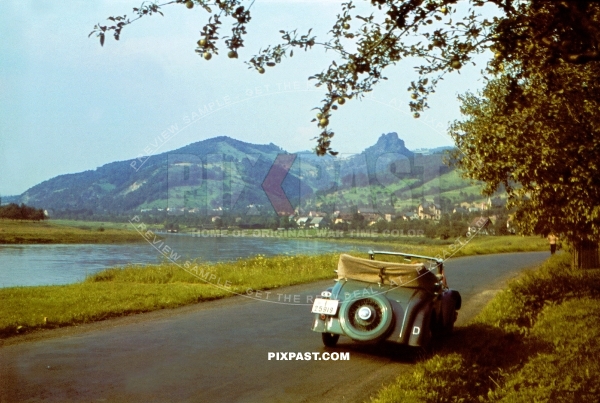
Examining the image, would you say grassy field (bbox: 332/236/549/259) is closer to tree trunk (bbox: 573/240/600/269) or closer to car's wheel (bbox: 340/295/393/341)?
tree trunk (bbox: 573/240/600/269)

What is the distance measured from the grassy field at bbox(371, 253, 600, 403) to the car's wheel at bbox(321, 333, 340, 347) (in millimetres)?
1514

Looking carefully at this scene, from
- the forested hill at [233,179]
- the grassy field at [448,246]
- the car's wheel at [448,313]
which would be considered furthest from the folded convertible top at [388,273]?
the grassy field at [448,246]

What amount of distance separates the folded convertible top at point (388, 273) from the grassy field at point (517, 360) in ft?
3.47

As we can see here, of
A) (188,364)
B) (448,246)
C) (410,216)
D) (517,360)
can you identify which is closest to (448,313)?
(517,360)

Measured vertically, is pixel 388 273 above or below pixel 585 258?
above

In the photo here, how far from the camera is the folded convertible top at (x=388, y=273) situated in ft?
28.8

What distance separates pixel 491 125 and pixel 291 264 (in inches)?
439

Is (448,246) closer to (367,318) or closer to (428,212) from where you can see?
(428,212)

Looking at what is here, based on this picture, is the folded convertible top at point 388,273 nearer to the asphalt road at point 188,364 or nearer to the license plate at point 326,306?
the license plate at point 326,306

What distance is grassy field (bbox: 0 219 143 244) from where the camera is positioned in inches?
1230

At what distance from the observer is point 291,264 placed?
2241cm

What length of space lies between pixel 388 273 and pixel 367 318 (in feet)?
Result: 2.80

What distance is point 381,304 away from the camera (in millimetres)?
8469

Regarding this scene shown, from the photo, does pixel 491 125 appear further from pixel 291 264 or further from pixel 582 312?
pixel 291 264
